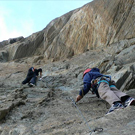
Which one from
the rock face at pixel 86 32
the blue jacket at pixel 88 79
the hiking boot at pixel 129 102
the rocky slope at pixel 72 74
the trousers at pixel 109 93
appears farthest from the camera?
the rock face at pixel 86 32

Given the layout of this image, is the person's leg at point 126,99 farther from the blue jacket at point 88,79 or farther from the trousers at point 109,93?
the blue jacket at point 88,79

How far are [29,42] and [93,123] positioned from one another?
19.3m

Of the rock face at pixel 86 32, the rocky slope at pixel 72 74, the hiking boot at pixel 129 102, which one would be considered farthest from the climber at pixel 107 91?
the rock face at pixel 86 32

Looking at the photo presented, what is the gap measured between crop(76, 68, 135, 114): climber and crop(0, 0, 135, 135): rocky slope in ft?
1.07

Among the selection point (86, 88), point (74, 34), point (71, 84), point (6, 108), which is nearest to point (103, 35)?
point (74, 34)

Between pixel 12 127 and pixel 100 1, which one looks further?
pixel 100 1

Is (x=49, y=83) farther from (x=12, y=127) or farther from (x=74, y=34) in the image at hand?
(x=74, y=34)

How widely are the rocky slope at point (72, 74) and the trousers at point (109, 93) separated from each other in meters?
0.40

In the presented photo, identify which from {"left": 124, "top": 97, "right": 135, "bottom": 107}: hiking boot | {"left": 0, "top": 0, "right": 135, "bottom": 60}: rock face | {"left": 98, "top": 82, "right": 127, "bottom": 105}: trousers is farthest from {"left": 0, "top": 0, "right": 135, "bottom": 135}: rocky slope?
{"left": 98, "top": 82, "right": 127, "bottom": 105}: trousers

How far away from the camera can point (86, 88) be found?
4.79 m

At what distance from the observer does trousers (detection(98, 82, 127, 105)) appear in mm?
3927

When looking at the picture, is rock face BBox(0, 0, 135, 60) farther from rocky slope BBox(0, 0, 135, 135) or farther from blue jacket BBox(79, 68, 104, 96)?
blue jacket BBox(79, 68, 104, 96)

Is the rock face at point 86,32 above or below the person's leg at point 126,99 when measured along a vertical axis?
above

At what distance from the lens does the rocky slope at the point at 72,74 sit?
3615 millimetres
